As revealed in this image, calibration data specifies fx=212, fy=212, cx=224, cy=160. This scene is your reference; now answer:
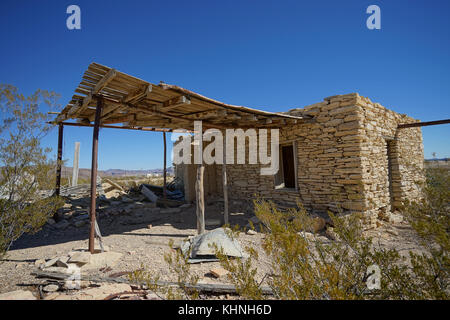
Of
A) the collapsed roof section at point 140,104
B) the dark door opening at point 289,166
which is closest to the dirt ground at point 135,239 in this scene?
the dark door opening at point 289,166

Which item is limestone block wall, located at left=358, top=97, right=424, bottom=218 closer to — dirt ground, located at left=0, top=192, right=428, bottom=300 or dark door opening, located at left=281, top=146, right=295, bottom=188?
dirt ground, located at left=0, top=192, right=428, bottom=300

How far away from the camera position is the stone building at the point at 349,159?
209 inches

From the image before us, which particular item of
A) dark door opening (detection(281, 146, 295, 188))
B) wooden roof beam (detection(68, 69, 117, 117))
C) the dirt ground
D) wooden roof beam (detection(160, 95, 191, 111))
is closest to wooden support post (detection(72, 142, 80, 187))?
the dirt ground

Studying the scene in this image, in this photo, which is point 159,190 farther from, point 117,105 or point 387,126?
point 387,126

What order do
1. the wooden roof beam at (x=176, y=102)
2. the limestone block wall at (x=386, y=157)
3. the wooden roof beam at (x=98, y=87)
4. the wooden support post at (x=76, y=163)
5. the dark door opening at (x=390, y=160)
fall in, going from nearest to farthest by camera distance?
1. the wooden roof beam at (x=98, y=87)
2. the wooden roof beam at (x=176, y=102)
3. the limestone block wall at (x=386, y=157)
4. the dark door opening at (x=390, y=160)
5. the wooden support post at (x=76, y=163)

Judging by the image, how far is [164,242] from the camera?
473cm

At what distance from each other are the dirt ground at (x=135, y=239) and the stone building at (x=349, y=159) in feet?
3.08

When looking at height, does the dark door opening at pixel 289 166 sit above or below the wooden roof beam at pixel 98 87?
below

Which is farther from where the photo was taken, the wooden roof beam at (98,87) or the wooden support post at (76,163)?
the wooden support post at (76,163)

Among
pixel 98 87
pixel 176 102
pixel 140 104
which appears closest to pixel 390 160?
pixel 176 102

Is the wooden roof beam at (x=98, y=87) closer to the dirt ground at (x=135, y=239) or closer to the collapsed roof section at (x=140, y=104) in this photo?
the collapsed roof section at (x=140, y=104)

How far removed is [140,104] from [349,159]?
5.12 m

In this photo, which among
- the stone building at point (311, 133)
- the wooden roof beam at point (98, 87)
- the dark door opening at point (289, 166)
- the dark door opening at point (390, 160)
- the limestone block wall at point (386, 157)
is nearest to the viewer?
the wooden roof beam at point (98, 87)
